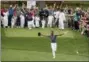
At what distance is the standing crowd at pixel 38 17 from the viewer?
1311 inches

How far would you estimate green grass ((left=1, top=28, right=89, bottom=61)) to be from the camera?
2203 cm

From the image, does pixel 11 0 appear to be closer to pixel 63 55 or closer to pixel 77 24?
pixel 77 24

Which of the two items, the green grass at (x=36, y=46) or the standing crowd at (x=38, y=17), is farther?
the standing crowd at (x=38, y=17)

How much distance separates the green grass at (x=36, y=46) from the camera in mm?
22031

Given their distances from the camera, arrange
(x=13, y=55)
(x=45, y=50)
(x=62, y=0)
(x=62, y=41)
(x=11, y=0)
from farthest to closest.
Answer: (x=62, y=0)
(x=11, y=0)
(x=62, y=41)
(x=45, y=50)
(x=13, y=55)

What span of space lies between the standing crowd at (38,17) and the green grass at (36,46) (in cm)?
106

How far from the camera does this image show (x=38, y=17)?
34.2 meters

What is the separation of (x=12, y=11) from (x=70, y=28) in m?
5.32

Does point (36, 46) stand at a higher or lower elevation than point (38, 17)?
lower

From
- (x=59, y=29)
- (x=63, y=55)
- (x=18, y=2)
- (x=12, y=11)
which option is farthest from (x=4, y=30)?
(x=63, y=55)

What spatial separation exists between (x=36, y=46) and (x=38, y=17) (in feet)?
27.9

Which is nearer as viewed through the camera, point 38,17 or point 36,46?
point 36,46

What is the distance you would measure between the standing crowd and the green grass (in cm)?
106

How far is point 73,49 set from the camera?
25297 mm
